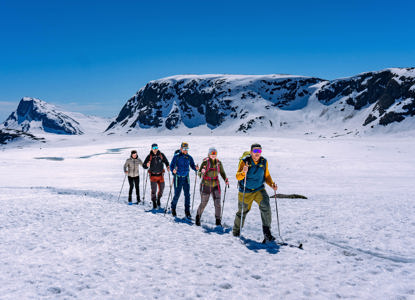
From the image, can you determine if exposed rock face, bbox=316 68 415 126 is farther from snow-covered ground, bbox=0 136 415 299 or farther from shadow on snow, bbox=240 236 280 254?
shadow on snow, bbox=240 236 280 254

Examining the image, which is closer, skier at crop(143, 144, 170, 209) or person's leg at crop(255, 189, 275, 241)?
person's leg at crop(255, 189, 275, 241)

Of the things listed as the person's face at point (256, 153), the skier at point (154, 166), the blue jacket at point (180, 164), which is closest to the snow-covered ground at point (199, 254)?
the skier at point (154, 166)

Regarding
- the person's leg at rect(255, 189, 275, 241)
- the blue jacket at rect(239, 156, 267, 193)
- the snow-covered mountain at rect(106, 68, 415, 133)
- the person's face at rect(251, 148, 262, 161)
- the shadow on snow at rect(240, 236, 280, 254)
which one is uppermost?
the snow-covered mountain at rect(106, 68, 415, 133)

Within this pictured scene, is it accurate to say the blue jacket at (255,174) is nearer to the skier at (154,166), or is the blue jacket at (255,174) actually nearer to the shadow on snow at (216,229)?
the shadow on snow at (216,229)

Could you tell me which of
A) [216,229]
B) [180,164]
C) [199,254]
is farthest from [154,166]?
[199,254]

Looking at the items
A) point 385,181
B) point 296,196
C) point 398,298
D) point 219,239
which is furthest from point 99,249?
point 385,181

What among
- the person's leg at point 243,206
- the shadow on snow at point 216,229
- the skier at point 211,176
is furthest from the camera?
the skier at point 211,176

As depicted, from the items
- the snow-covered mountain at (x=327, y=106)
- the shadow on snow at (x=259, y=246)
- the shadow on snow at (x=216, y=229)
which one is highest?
the snow-covered mountain at (x=327, y=106)

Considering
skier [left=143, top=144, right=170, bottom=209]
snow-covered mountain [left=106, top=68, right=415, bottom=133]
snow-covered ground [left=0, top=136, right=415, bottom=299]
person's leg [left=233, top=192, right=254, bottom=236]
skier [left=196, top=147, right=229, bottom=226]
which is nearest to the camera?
snow-covered ground [left=0, top=136, right=415, bottom=299]

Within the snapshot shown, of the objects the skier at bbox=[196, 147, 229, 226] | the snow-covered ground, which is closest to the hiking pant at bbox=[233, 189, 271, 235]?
the snow-covered ground

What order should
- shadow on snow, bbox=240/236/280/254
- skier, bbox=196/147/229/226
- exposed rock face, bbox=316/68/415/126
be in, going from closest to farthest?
shadow on snow, bbox=240/236/280/254 < skier, bbox=196/147/229/226 < exposed rock face, bbox=316/68/415/126

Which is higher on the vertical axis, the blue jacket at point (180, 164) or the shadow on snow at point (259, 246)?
the blue jacket at point (180, 164)

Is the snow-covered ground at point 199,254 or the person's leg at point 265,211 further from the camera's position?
the person's leg at point 265,211

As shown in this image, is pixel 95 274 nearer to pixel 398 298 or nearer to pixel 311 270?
pixel 311 270
